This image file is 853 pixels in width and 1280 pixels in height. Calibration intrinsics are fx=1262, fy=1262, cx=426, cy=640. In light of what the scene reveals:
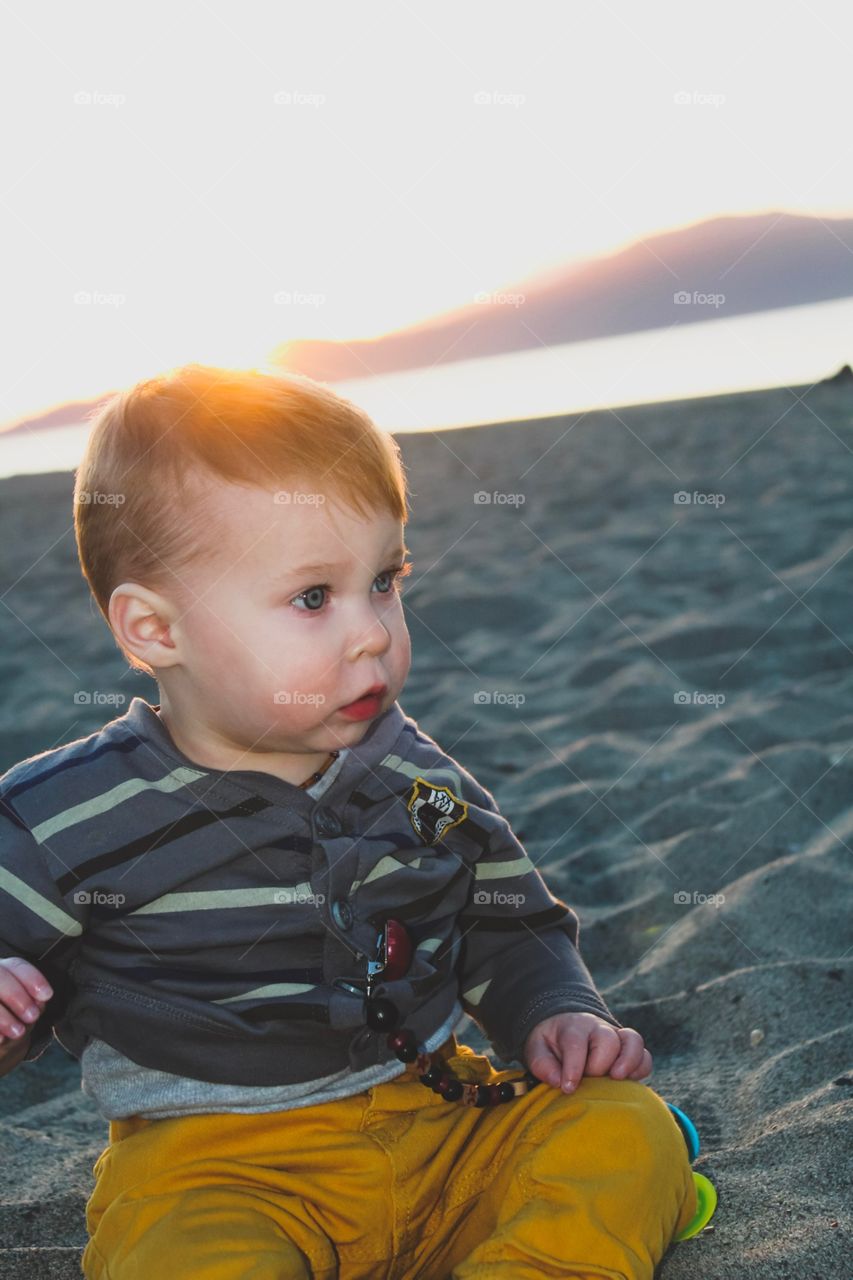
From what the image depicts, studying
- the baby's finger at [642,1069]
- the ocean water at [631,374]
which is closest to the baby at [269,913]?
the baby's finger at [642,1069]

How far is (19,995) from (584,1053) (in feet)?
2.56

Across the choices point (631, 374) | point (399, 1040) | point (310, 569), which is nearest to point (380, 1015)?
point (399, 1040)

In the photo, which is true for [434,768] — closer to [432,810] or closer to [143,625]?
[432,810]

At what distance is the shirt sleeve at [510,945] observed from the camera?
196cm

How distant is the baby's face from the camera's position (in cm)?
172

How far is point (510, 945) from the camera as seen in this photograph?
202cm

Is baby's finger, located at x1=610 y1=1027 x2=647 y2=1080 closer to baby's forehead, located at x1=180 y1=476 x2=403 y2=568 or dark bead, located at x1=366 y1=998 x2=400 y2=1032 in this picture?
dark bead, located at x1=366 y1=998 x2=400 y2=1032

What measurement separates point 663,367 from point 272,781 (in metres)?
10.3

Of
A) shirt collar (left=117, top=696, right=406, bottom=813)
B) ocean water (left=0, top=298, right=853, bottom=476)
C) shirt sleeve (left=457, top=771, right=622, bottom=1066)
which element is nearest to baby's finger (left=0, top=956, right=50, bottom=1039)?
shirt collar (left=117, top=696, right=406, bottom=813)

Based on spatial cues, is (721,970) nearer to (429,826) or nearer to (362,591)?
(429,826)

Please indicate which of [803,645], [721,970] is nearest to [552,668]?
[803,645]

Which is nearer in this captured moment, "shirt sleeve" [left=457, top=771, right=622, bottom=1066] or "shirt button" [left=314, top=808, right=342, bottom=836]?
"shirt button" [left=314, top=808, right=342, bottom=836]

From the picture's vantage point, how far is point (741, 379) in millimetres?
9047

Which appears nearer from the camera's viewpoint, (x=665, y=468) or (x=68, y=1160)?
(x=68, y=1160)
